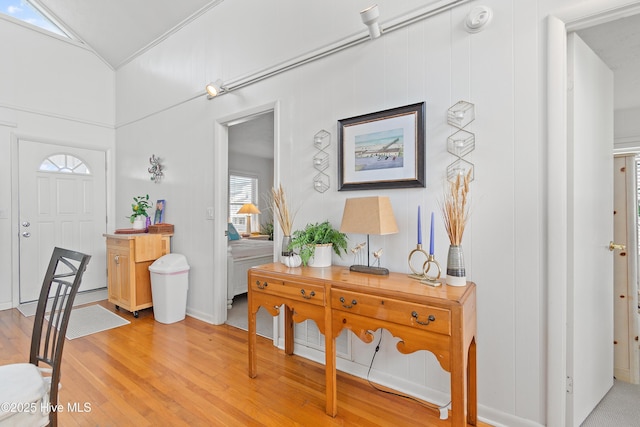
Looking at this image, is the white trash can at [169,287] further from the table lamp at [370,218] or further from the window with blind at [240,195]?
the window with blind at [240,195]

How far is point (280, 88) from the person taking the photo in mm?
2596

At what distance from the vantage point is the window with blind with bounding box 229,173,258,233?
677 centimetres

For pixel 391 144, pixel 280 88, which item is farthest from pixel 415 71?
pixel 280 88

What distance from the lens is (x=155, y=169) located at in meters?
3.77

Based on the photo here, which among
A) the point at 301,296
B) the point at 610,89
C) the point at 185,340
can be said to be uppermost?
the point at 610,89

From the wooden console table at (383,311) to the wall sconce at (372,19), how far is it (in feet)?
4.97

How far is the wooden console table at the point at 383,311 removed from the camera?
1337mm

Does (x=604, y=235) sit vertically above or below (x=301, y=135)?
below

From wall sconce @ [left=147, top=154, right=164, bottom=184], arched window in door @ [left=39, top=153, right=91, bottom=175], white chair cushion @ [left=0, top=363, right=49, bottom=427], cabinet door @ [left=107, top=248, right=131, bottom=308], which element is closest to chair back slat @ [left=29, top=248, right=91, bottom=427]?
white chair cushion @ [left=0, top=363, right=49, bottom=427]

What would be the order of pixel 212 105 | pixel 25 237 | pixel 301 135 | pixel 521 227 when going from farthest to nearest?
pixel 25 237
pixel 212 105
pixel 301 135
pixel 521 227

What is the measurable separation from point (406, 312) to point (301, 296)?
2.17 ft

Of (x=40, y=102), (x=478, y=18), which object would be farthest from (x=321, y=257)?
(x=40, y=102)

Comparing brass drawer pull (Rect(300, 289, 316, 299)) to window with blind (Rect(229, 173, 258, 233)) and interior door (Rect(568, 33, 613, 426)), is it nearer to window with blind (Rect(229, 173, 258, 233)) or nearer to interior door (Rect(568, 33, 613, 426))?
interior door (Rect(568, 33, 613, 426))

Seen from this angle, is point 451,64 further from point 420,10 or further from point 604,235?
point 604,235
